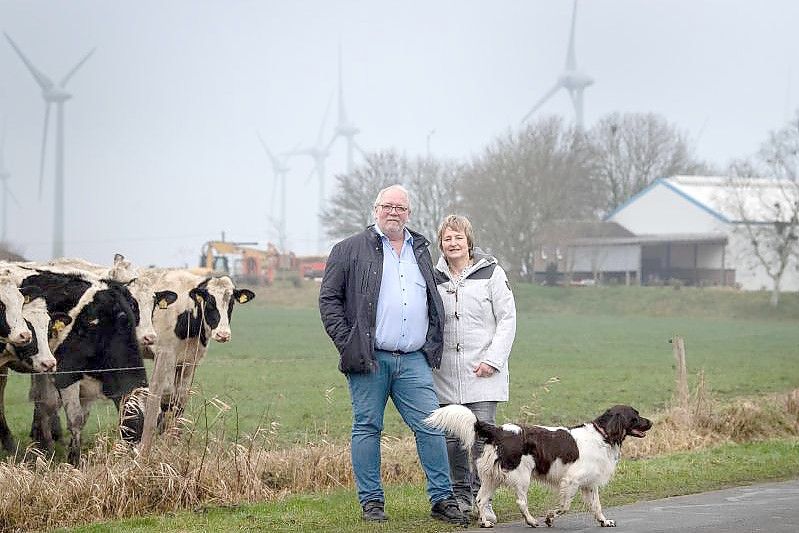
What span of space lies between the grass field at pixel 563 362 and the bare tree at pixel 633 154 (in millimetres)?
32817

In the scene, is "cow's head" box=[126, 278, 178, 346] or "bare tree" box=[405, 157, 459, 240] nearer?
"cow's head" box=[126, 278, 178, 346]

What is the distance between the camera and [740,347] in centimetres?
3803

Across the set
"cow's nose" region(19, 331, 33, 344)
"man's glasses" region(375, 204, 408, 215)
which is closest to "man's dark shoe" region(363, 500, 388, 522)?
"man's glasses" region(375, 204, 408, 215)

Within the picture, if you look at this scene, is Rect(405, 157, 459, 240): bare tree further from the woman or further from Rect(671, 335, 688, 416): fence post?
the woman

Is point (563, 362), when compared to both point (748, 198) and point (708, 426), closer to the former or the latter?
point (708, 426)

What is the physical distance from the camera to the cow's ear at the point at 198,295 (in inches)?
666

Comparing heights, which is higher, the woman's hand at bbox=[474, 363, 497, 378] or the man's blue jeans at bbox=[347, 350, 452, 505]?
the woman's hand at bbox=[474, 363, 497, 378]

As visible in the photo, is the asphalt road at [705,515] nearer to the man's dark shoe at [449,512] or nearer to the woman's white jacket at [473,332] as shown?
the man's dark shoe at [449,512]

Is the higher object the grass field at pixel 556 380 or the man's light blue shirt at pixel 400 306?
the man's light blue shirt at pixel 400 306

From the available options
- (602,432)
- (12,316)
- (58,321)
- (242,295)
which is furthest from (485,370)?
(242,295)

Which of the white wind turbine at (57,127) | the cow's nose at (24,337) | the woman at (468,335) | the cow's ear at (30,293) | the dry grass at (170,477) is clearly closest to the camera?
the dry grass at (170,477)

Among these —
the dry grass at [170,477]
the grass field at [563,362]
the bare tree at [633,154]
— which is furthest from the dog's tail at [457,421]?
the bare tree at [633,154]

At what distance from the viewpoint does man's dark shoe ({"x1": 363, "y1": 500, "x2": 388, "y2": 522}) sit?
351 inches

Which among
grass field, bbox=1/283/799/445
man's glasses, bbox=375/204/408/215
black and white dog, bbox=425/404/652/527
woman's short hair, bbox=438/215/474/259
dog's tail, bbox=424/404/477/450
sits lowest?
grass field, bbox=1/283/799/445
